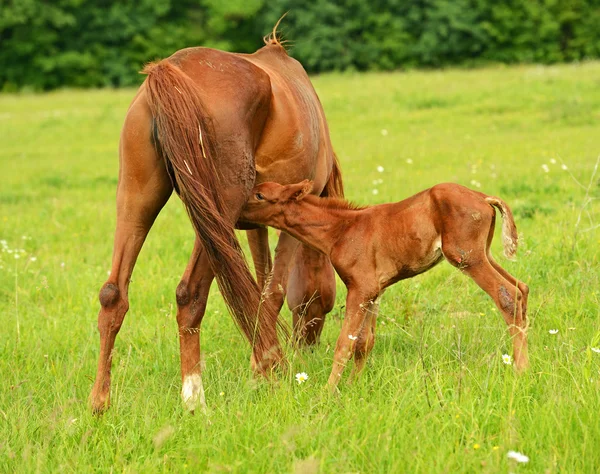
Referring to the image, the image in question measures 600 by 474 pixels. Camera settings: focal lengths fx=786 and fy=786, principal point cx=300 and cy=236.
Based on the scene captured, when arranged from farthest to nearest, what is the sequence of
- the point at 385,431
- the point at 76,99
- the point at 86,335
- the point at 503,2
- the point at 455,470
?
1. the point at 503,2
2. the point at 76,99
3. the point at 86,335
4. the point at 385,431
5. the point at 455,470

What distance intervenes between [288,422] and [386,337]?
4.93 feet

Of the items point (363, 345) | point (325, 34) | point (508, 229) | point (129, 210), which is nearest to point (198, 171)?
point (129, 210)

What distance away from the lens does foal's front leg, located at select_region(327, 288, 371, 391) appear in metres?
3.80

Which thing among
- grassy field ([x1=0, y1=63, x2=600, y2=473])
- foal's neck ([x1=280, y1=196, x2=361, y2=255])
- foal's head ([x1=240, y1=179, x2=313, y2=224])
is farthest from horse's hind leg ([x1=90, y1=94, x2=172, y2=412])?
foal's neck ([x1=280, y1=196, x2=361, y2=255])

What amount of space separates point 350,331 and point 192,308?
0.80 metres

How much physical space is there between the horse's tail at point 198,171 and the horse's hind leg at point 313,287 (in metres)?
0.97

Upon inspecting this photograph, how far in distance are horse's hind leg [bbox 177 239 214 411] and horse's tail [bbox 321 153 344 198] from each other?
146cm

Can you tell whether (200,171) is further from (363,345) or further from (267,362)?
(363,345)

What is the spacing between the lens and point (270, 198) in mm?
4047

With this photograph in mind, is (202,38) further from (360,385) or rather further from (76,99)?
(360,385)

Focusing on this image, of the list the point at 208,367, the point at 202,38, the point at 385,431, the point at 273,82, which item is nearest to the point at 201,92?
the point at 273,82

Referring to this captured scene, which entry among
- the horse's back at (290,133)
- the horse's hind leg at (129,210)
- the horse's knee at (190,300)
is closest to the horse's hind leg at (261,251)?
the horse's back at (290,133)

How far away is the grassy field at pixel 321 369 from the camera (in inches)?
118

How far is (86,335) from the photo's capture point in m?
5.02
